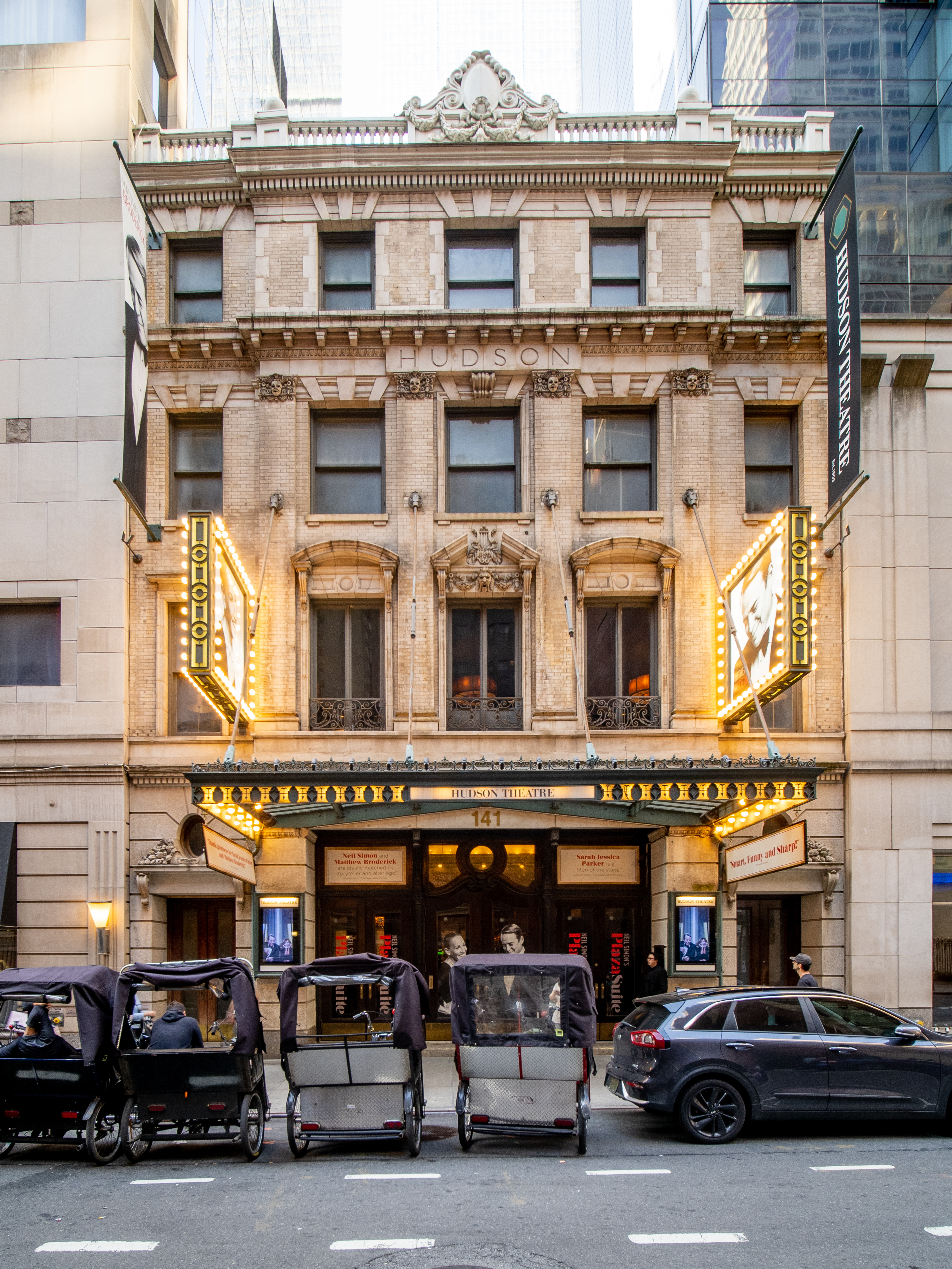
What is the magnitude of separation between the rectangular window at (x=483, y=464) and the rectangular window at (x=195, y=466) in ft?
13.8

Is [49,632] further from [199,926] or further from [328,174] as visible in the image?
[328,174]

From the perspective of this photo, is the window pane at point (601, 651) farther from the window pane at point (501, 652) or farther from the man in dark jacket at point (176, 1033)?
the man in dark jacket at point (176, 1033)

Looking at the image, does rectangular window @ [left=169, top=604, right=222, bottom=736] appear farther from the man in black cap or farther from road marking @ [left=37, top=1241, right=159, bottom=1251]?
road marking @ [left=37, top=1241, right=159, bottom=1251]

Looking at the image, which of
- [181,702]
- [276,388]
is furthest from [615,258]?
[181,702]

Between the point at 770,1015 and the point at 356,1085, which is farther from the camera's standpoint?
the point at 770,1015

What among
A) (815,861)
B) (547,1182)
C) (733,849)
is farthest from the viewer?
(815,861)

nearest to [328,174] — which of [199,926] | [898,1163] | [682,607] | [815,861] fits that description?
[682,607]

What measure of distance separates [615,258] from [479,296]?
8.43 feet

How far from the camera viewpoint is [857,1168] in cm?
999

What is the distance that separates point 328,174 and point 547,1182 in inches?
Answer: 647

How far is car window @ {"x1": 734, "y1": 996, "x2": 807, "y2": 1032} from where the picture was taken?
1134cm

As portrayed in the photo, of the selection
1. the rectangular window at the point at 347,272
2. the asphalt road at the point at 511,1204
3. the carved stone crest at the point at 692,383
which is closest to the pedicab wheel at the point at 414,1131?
the asphalt road at the point at 511,1204

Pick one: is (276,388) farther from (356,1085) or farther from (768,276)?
(356,1085)

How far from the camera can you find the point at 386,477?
18875 millimetres
